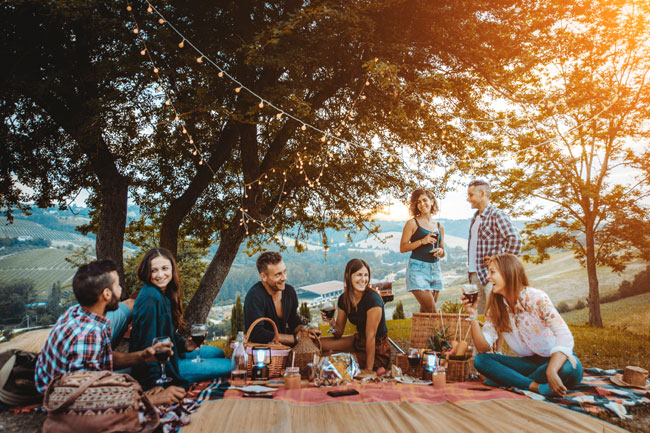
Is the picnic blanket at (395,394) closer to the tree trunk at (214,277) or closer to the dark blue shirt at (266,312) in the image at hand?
the dark blue shirt at (266,312)

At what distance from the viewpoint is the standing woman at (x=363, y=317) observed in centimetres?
389

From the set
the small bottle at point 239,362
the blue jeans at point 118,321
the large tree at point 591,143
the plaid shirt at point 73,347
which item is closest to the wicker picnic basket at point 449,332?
the small bottle at point 239,362

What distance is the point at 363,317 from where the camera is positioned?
13.1ft

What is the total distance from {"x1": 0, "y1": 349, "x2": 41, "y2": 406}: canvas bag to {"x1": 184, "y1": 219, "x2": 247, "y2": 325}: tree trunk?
173 inches

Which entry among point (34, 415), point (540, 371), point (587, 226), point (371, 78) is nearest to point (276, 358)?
point (34, 415)

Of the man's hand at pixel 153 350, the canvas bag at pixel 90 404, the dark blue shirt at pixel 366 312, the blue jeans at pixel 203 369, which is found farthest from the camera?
the dark blue shirt at pixel 366 312

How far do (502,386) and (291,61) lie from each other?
4.72 m

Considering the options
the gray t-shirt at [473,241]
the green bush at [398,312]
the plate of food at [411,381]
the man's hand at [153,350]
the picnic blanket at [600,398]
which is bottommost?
the green bush at [398,312]

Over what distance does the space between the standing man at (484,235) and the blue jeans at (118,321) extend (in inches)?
141

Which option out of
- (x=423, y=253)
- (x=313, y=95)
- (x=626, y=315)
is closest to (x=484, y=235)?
(x=423, y=253)

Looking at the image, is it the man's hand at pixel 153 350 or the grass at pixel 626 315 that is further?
the grass at pixel 626 315

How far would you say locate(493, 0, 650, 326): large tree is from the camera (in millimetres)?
7016

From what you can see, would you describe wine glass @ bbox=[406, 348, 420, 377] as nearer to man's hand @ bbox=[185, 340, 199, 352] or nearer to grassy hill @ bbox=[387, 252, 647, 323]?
man's hand @ bbox=[185, 340, 199, 352]

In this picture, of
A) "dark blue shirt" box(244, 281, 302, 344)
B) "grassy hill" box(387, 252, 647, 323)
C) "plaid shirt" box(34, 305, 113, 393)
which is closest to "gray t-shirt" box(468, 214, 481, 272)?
"dark blue shirt" box(244, 281, 302, 344)
